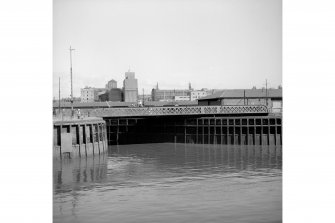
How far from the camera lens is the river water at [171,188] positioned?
20312 millimetres

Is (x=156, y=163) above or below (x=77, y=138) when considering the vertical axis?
below

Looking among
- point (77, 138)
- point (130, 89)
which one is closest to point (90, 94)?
point (130, 89)

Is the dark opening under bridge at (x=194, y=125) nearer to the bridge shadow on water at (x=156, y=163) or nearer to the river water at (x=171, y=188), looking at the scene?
the bridge shadow on water at (x=156, y=163)

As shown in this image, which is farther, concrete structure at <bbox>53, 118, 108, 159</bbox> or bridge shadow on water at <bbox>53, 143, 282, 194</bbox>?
concrete structure at <bbox>53, 118, 108, 159</bbox>

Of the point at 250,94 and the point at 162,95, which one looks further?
the point at 162,95

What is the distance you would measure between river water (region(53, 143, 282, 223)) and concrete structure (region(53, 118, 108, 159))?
40.6 inches

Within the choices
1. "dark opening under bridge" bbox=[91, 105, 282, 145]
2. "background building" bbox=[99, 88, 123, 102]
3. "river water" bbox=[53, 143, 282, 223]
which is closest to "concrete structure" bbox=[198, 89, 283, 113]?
"dark opening under bridge" bbox=[91, 105, 282, 145]

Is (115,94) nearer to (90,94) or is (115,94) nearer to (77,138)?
(90,94)

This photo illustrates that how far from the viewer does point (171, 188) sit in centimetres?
2642

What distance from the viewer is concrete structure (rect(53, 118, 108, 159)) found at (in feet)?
131

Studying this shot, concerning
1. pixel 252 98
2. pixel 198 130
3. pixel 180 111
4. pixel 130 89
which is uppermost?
pixel 130 89

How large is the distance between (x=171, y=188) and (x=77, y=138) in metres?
17.9

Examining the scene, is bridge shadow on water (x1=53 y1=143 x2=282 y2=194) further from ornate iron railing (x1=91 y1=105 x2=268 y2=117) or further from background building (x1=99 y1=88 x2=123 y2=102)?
background building (x1=99 y1=88 x2=123 y2=102)
